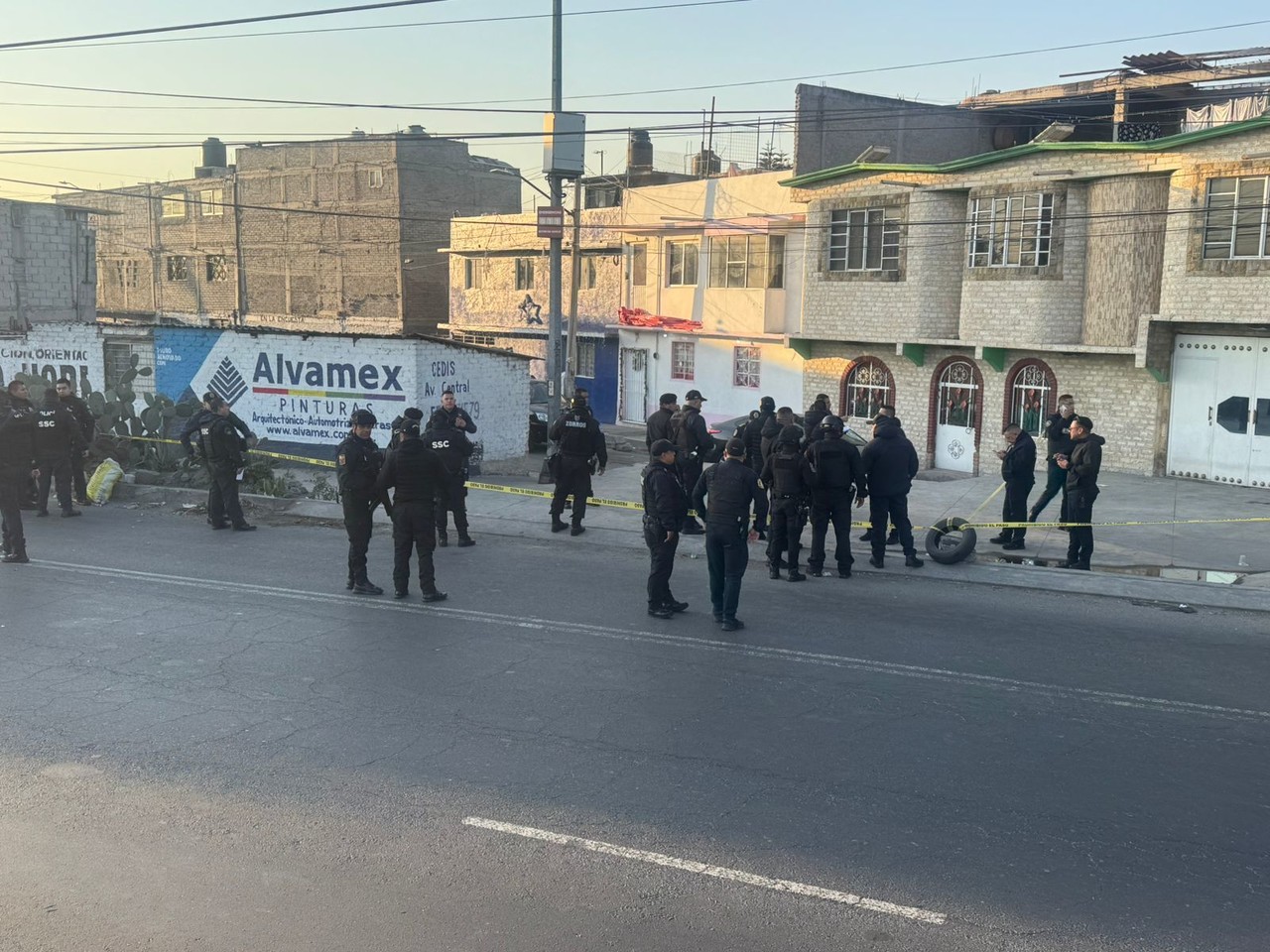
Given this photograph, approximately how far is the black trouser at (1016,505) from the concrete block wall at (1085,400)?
7933 mm

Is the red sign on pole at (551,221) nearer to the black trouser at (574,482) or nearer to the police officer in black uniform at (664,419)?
the police officer in black uniform at (664,419)

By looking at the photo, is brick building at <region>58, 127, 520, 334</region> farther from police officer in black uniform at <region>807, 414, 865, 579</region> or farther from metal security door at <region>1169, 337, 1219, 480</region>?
police officer in black uniform at <region>807, 414, 865, 579</region>

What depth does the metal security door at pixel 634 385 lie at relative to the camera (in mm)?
34156

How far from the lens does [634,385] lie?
34594mm

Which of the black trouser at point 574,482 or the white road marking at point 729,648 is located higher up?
the black trouser at point 574,482

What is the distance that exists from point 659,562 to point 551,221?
9.42 meters

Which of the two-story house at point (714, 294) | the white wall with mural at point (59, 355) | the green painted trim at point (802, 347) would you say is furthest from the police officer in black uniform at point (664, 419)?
the green painted trim at point (802, 347)

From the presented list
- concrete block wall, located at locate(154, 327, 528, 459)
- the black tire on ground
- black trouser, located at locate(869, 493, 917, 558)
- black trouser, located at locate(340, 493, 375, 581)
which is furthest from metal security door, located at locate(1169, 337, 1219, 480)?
black trouser, located at locate(340, 493, 375, 581)

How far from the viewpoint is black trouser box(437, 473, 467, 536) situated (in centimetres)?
1375

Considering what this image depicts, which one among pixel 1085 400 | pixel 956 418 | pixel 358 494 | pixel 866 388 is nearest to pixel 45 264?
pixel 866 388

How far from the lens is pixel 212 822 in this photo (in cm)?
602

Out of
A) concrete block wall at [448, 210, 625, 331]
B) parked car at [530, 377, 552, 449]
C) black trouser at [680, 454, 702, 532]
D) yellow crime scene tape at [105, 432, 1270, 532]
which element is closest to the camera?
yellow crime scene tape at [105, 432, 1270, 532]

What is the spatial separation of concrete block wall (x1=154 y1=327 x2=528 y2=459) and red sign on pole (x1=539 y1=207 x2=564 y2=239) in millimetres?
2898

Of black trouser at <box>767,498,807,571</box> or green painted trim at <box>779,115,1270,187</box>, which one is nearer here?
black trouser at <box>767,498,807,571</box>
